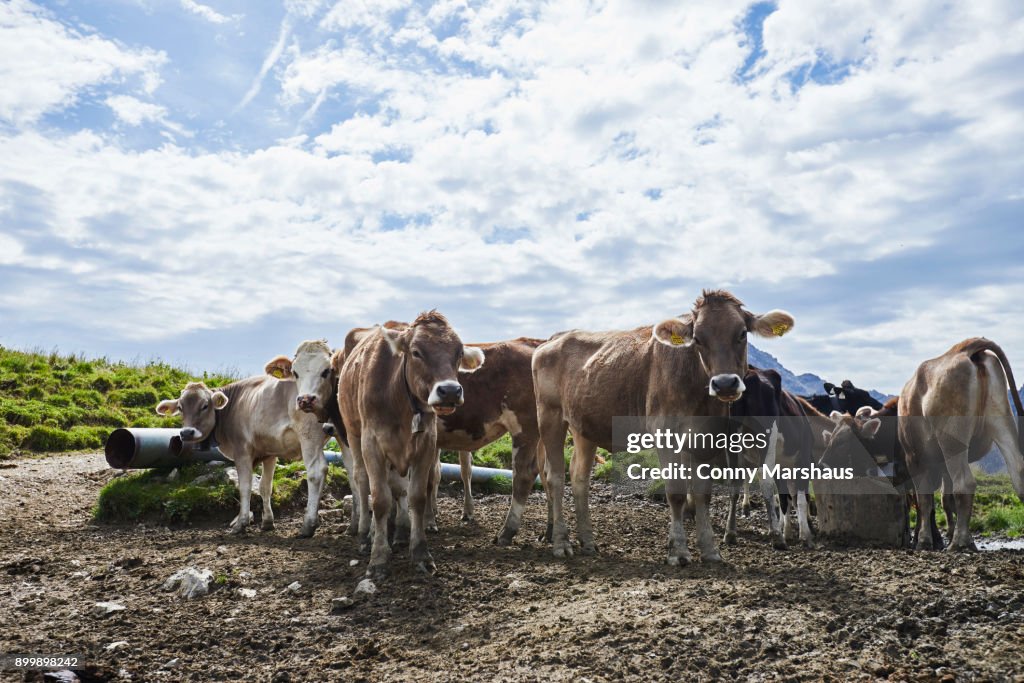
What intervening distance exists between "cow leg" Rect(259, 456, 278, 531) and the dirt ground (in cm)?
136

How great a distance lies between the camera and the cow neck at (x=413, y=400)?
8.25 m

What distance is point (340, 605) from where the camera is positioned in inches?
284

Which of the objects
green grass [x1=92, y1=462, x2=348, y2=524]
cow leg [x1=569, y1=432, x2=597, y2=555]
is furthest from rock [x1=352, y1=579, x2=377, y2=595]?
green grass [x1=92, y1=462, x2=348, y2=524]

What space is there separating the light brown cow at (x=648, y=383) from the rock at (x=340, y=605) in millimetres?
2743

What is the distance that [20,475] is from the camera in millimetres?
14492

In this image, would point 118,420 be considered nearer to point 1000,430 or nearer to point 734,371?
point 734,371

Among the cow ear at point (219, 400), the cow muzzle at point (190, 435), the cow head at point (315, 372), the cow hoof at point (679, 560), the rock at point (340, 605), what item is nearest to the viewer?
the rock at point (340, 605)

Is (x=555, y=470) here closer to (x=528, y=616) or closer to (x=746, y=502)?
(x=528, y=616)

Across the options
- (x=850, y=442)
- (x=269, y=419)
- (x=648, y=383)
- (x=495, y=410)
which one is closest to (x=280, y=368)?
(x=269, y=419)

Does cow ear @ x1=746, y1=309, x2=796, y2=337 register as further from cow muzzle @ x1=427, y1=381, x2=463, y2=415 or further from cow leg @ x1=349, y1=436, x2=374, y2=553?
cow leg @ x1=349, y1=436, x2=374, y2=553

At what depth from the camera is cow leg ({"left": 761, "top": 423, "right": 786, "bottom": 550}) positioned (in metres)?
10.3

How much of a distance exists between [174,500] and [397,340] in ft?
20.2

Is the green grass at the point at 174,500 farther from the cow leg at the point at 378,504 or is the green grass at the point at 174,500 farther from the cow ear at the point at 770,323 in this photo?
the cow ear at the point at 770,323

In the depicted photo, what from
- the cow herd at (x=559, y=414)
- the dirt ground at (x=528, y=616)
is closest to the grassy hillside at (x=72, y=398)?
the cow herd at (x=559, y=414)
